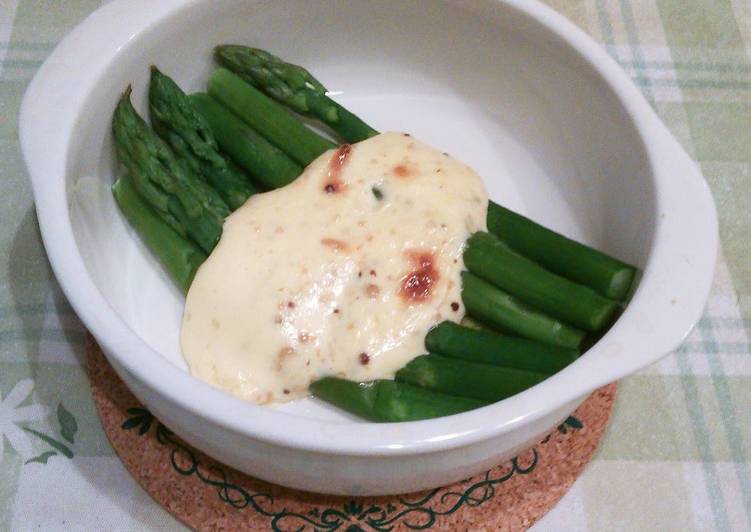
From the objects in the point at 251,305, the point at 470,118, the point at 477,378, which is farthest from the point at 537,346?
the point at 470,118

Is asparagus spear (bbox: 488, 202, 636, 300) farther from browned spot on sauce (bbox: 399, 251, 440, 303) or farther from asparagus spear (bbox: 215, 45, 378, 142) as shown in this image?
asparagus spear (bbox: 215, 45, 378, 142)

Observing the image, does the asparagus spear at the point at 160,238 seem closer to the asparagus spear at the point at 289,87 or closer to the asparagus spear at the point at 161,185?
the asparagus spear at the point at 161,185

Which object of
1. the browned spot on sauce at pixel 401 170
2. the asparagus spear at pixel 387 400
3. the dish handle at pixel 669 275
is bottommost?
the asparagus spear at pixel 387 400

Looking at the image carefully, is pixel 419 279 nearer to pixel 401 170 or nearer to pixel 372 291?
pixel 372 291

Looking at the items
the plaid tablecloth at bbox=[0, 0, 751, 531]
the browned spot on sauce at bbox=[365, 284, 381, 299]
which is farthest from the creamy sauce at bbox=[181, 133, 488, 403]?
the plaid tablecloth at bbox=[0, 0, 751, 531]

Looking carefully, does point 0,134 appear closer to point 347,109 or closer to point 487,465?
point 347,109

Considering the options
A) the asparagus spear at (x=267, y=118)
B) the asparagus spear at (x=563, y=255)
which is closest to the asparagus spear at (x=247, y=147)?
the asparagus spear at (x=267, y=118)
